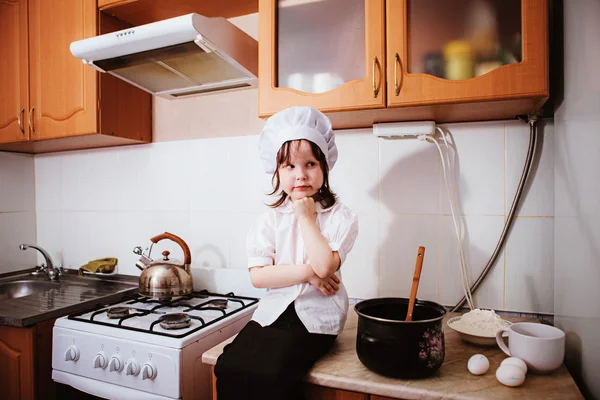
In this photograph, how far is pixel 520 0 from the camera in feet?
3.26

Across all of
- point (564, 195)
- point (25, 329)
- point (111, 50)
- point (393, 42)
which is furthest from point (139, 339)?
point (564, 195)

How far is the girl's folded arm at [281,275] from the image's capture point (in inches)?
38.3

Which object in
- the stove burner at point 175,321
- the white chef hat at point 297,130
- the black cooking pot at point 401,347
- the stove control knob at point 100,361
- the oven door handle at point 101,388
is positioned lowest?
the oven door handle at point 101,388

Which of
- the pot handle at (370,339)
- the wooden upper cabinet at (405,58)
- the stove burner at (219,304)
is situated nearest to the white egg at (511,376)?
the pot handle at (370,339)

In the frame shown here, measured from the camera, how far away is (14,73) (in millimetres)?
1723

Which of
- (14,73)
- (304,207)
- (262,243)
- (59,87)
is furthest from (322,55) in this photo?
(14,73)

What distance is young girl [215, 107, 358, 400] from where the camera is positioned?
90cm

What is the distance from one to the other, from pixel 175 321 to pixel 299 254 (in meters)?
0.49

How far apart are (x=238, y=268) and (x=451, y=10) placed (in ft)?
3.94

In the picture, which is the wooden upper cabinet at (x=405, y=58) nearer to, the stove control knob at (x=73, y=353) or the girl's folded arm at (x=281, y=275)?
the girl's folded arm at (x=281, y=275)

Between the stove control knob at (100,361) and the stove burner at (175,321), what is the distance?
185 mm

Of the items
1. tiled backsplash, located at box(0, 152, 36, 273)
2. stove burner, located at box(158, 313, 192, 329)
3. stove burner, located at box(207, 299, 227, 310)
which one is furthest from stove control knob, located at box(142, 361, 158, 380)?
tiled backsplash, located at box(0, 152, 36, 273)

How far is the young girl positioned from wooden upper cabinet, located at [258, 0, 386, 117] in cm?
15

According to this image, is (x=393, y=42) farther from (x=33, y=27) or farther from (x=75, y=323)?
(x=33, y=27)
